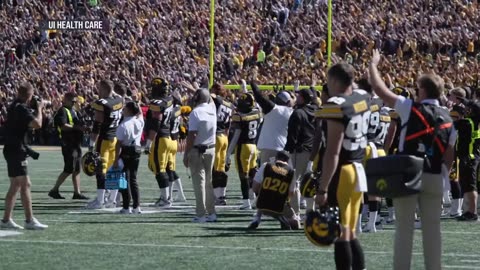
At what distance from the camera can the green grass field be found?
10375 millimetres

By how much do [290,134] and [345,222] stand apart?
5.59 meters

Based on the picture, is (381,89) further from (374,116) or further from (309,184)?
(374,116)

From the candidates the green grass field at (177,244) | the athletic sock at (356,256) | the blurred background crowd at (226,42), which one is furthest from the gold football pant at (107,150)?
the blurred background crowd at (226,42)

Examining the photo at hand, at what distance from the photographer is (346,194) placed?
8695 mm

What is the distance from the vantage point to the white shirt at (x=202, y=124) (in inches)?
539

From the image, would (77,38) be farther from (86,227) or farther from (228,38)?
(86,227)

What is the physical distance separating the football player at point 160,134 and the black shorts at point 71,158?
4.36ft

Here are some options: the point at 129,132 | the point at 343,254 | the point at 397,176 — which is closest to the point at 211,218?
the point at 129,132

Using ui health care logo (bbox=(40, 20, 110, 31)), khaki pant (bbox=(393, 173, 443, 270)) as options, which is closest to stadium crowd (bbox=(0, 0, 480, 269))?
khaki pant (bbox=(393, 173, 443, 270))

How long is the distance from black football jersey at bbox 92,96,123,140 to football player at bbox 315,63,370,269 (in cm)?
745

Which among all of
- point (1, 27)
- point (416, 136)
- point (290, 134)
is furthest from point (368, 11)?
point (416, 136)

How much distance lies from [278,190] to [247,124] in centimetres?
404

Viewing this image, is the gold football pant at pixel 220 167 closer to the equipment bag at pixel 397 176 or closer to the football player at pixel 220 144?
the football player at pixel 220 144

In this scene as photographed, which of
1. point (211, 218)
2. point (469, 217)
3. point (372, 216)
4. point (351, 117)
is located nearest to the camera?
point (351, 117)
